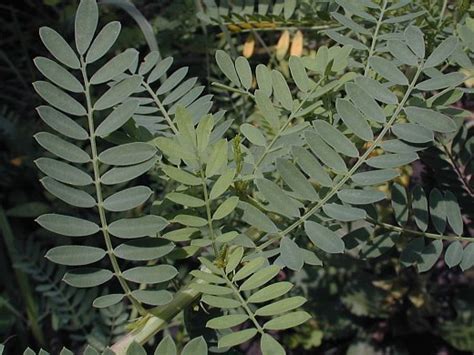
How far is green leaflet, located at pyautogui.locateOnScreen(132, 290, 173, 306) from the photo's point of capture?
745mm

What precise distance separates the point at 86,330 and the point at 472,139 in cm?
81

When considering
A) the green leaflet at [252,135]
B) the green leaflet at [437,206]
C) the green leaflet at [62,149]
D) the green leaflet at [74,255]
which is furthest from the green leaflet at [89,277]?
the green leaflet at [437,206]

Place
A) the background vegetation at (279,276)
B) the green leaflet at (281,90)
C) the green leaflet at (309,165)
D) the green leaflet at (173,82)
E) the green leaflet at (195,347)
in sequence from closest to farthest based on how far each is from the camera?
the green leaflet at (195,347)
the green leaflet at (309,165)
the green leaflet at (281,90)
the green leaflet at (173,82)
the background vegetation at (279,276)

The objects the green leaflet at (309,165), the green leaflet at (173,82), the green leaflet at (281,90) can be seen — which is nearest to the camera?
the green leaflet at (309,165)

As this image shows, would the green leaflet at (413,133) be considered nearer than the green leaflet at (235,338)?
No

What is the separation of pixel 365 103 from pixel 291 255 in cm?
17

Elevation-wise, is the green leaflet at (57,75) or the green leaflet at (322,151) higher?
the green leaflet at (57,75)

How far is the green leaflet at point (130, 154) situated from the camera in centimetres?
74

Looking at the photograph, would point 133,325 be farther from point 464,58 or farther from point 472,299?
point 472,299

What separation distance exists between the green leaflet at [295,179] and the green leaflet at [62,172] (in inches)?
7.5

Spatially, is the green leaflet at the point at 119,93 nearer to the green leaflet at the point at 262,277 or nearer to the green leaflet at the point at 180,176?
the green leaflet at the point at 180,176

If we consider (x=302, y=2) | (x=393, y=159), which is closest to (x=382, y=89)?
(x=393, y=159)

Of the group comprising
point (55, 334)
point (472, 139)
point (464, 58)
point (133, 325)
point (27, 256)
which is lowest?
point (55, 334)

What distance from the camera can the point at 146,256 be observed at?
747 mm
